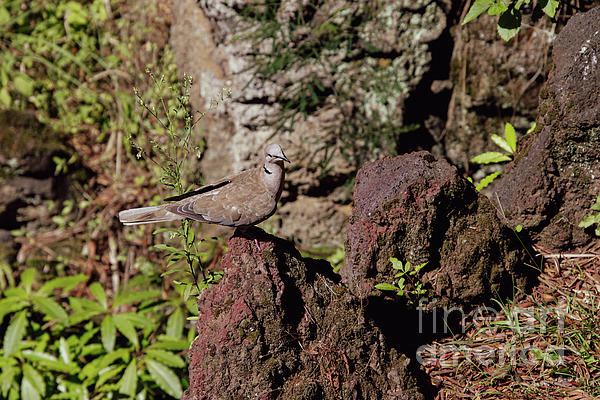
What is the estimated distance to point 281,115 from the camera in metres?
5.47

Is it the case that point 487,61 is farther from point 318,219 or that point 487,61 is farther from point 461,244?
point 461,244

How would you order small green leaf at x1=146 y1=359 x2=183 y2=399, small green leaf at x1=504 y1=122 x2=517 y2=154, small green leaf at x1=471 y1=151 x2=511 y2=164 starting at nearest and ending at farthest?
small green leaf at x1=504 y1=122 x2=517 y2=154 < small green leaf at x1=471 y1=151 x2=511 y2=164 < small green leaf at x1=146 y1=359 x2=183 y2=399

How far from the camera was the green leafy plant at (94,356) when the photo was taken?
4.72m

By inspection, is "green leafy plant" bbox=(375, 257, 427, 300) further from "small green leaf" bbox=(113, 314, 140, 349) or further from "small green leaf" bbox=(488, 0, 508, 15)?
"small green leaf" bbox=(113, 314, 140, 349)

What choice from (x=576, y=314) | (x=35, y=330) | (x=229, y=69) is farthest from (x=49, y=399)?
(x=576, y=314)

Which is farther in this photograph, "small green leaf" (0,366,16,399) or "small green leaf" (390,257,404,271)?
"small green leaf" (0,366,16,399)

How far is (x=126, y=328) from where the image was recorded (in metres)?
4.84

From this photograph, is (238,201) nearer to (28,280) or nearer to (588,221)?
(588,221)

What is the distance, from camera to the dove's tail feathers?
3.16m

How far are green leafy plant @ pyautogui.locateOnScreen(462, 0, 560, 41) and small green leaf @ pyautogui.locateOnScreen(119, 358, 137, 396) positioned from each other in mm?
3864

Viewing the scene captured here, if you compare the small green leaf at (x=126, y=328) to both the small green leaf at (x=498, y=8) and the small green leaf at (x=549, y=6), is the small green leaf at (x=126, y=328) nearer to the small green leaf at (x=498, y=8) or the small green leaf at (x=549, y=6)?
the small green leaf at (x=498, y=8)

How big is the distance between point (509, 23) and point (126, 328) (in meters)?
4.06

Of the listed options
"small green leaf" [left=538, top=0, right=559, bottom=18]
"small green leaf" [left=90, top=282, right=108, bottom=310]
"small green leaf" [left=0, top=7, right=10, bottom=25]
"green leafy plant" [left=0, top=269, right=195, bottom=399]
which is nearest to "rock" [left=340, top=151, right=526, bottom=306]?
"small green leaf" [left=538, top=0, right=559, bottom=18]

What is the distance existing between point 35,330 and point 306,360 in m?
4.29
